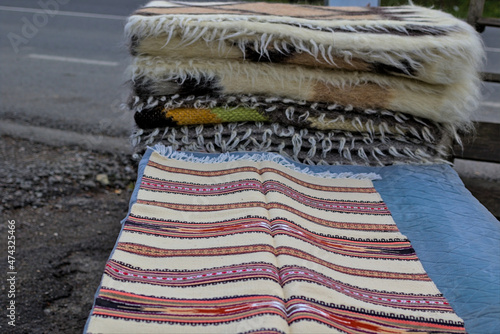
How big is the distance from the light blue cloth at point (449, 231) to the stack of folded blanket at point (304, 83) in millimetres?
90

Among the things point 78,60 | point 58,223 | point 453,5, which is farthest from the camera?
point 78,60

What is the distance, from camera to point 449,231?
4.55 feet

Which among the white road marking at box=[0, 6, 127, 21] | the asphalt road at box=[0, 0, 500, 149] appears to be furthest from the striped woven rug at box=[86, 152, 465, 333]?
the white road marking at box=[0, 6, 127, 21]

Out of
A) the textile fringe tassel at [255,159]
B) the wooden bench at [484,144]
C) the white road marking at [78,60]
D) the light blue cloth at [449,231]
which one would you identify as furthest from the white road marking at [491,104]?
the white road marking at [78,60]

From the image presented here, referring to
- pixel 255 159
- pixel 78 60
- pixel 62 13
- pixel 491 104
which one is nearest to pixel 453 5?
pixel 491 104

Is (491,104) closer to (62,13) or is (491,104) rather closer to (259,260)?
(259,260)

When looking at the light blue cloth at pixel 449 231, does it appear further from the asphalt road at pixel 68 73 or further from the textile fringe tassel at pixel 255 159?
the asphalt road at pixel 68 73

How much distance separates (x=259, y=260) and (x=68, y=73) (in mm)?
4400

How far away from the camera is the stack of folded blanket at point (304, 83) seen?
5.49 feet

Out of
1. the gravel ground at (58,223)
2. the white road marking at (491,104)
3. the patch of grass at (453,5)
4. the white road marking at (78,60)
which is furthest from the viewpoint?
the white road marking at (78,60)

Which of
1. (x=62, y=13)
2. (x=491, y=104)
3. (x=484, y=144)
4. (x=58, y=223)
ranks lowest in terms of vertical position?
(x=58, y=223)

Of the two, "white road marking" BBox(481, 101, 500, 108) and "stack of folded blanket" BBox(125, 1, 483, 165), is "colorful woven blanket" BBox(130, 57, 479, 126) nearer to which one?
"stack of folded blanket" BBox(125, 1, 483, 165)

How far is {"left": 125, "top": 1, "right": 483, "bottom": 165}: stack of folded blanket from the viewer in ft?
5.49

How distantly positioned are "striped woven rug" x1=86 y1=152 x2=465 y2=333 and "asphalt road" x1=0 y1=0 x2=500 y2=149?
1.09 meters
